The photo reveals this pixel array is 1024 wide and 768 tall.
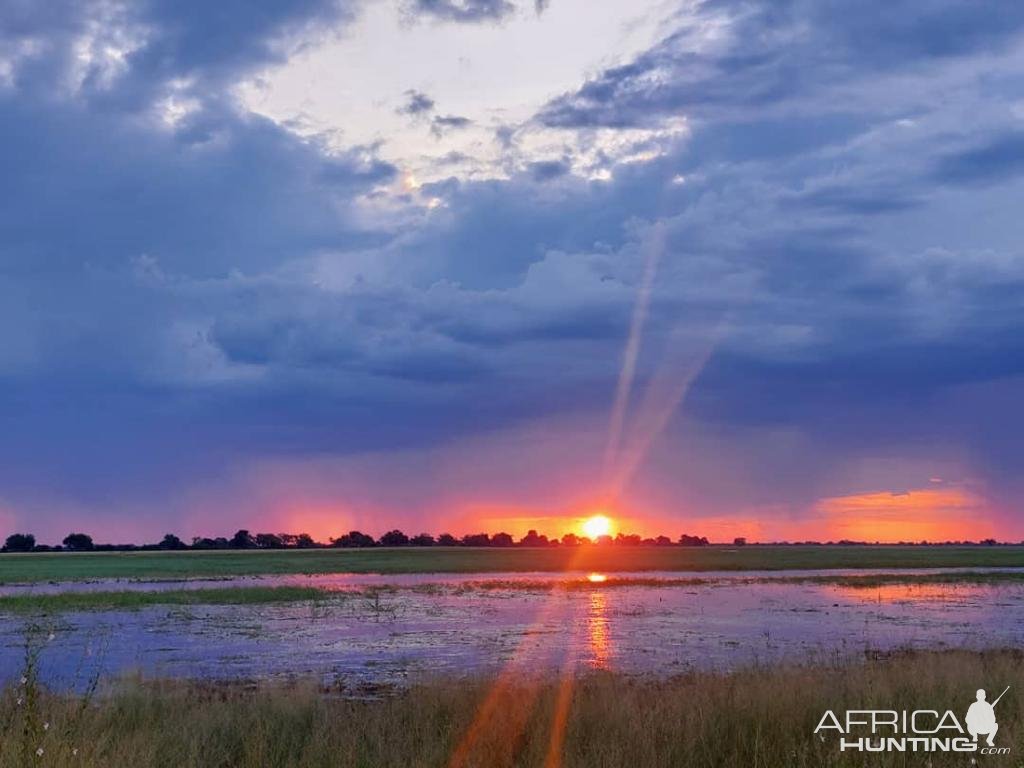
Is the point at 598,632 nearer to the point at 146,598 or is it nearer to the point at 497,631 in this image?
the point at 497,631

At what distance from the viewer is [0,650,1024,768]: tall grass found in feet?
35.9

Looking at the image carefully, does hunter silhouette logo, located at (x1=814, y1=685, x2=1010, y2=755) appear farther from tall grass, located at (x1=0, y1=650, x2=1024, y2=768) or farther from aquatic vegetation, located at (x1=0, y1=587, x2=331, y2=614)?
aquatic vegetation, located at (x1=0, y1=587, x2=331, y2=614)

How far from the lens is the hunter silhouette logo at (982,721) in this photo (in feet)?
37.2

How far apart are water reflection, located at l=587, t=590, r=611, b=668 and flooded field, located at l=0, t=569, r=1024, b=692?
0.18 ft

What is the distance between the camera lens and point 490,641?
29422 millimetres

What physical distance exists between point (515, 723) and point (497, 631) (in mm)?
19992

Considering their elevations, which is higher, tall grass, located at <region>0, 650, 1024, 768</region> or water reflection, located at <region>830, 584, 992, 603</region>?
tall grass, located at <region>0, 650, 1024, 768</region>

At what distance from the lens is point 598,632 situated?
32500 mm

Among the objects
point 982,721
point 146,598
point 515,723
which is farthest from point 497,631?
point 146,598

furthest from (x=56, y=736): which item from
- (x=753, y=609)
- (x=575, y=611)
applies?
(x=753, y=609)

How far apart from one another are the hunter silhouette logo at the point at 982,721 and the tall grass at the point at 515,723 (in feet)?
0.62

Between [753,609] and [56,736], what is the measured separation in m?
36.7

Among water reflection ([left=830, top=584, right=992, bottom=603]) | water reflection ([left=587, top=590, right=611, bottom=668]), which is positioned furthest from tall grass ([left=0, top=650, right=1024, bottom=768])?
water reflection ([left=830, top=584, right=992, bottom=603])

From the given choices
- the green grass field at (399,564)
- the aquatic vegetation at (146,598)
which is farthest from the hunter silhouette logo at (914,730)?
the green grass field at (399,564)
